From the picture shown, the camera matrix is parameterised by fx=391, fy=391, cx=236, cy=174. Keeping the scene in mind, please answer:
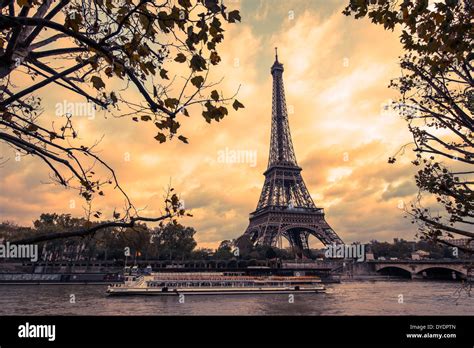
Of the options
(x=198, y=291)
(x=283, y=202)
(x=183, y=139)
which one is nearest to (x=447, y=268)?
(x=283, y=202)

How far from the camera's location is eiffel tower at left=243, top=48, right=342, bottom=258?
268ft

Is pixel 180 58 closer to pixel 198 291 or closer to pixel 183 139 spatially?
pixel 183 139

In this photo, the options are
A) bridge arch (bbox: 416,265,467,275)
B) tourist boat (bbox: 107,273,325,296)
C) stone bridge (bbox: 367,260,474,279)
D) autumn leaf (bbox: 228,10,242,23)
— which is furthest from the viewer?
stone bridge (bbox: 367,260,474,279)

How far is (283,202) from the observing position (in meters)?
86.3

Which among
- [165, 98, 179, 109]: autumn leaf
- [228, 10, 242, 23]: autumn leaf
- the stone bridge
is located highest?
[228, 10, 242, 23]: autumn leaf

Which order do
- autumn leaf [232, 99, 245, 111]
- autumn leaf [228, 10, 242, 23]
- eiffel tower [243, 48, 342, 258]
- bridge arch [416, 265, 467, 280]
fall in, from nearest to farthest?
autumn leaf [228, 10, 242, 23] → autumn leaf [232, 99, 245, 111] → eiffel tower [243, 48, 342, 258] → bridge arch [416, 265, 467, 280]

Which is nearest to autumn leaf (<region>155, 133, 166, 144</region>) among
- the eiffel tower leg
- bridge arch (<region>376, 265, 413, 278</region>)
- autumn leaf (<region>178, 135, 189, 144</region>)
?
autumn leaf (<region>178, 135, 189, 144</region>)

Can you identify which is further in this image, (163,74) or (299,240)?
(299,240)

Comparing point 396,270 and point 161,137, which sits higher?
point 161,137

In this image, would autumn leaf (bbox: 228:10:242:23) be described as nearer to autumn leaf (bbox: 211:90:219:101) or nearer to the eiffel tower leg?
autumn leaf (bbox: 211:90:219:101)

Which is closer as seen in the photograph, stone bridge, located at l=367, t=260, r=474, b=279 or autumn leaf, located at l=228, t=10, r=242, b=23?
autumn leaf, located at l=228, t=10, r=242, b=23

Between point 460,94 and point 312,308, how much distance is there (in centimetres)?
3127
